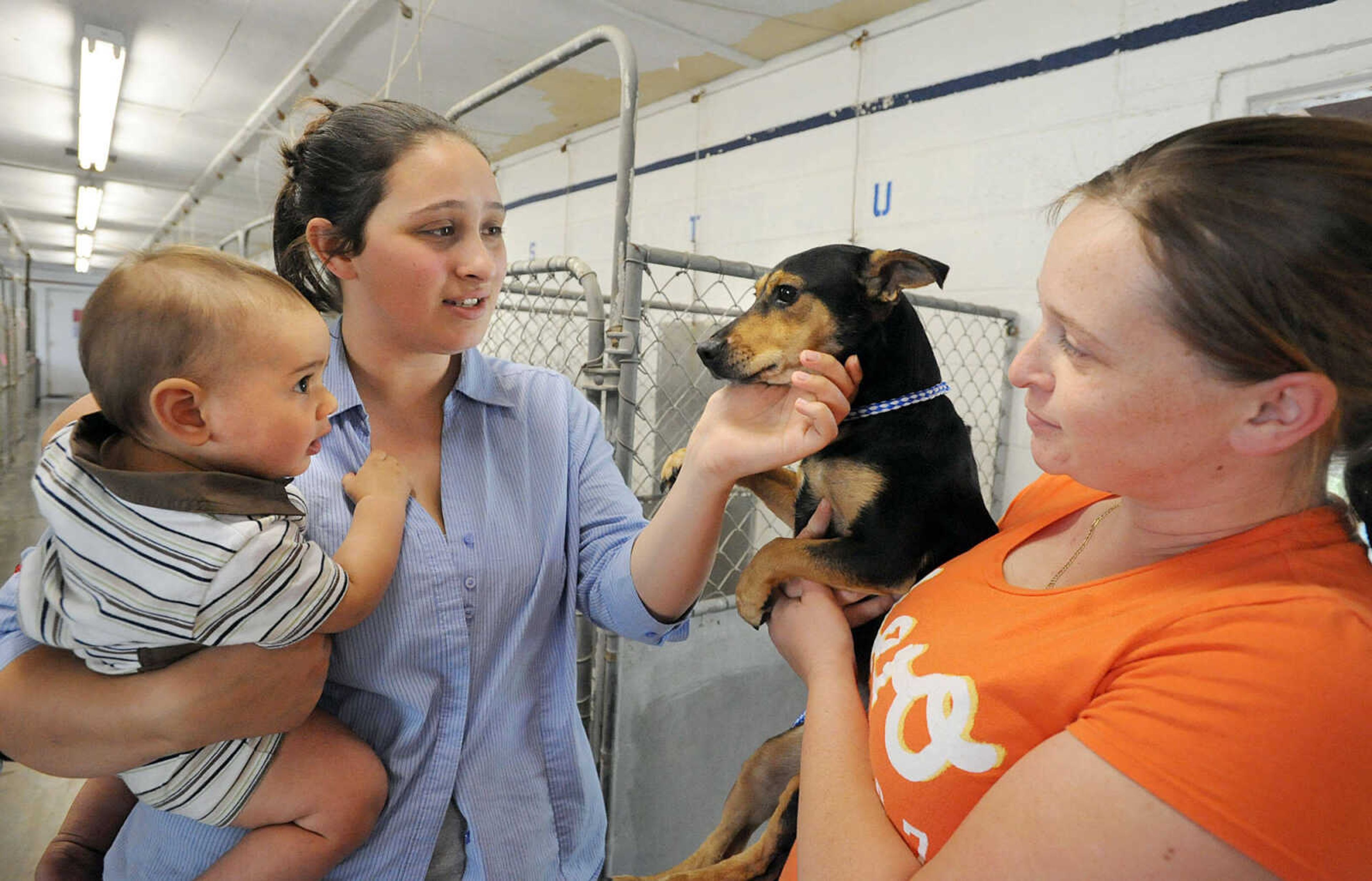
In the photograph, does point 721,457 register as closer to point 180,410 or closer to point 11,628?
point 180,410

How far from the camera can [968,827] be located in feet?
1.98

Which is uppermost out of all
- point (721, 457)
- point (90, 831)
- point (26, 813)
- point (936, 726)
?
point (721, 457)

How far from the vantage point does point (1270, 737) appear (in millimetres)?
515

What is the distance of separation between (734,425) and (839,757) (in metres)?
0.50

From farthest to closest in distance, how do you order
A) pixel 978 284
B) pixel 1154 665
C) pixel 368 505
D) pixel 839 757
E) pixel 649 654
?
pixel 978 284 → pixel 649 654 → pixel 368 505 → pixel 839 757 → pixel 1154 665

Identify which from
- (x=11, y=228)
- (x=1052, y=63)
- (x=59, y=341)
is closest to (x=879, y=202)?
(x=1052, y=63)

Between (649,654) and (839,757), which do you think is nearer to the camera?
(839,757)

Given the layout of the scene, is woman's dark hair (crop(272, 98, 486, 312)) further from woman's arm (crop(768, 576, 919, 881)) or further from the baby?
woman's arm (crop(768, 576, 919, 881))

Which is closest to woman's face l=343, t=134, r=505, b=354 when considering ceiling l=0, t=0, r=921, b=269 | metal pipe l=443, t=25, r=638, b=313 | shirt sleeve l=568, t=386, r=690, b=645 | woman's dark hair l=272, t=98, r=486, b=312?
woman's dark hair l=272, t=98, r=486, b=312

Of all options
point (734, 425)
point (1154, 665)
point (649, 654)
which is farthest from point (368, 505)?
point (649, 654)

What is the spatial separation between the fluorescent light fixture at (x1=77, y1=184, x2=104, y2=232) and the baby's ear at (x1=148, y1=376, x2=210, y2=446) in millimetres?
10066

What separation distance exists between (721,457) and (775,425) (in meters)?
0.11

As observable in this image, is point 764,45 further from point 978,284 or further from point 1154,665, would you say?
point 1154,665

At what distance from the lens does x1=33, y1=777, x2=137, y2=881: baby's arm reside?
1131 mm
